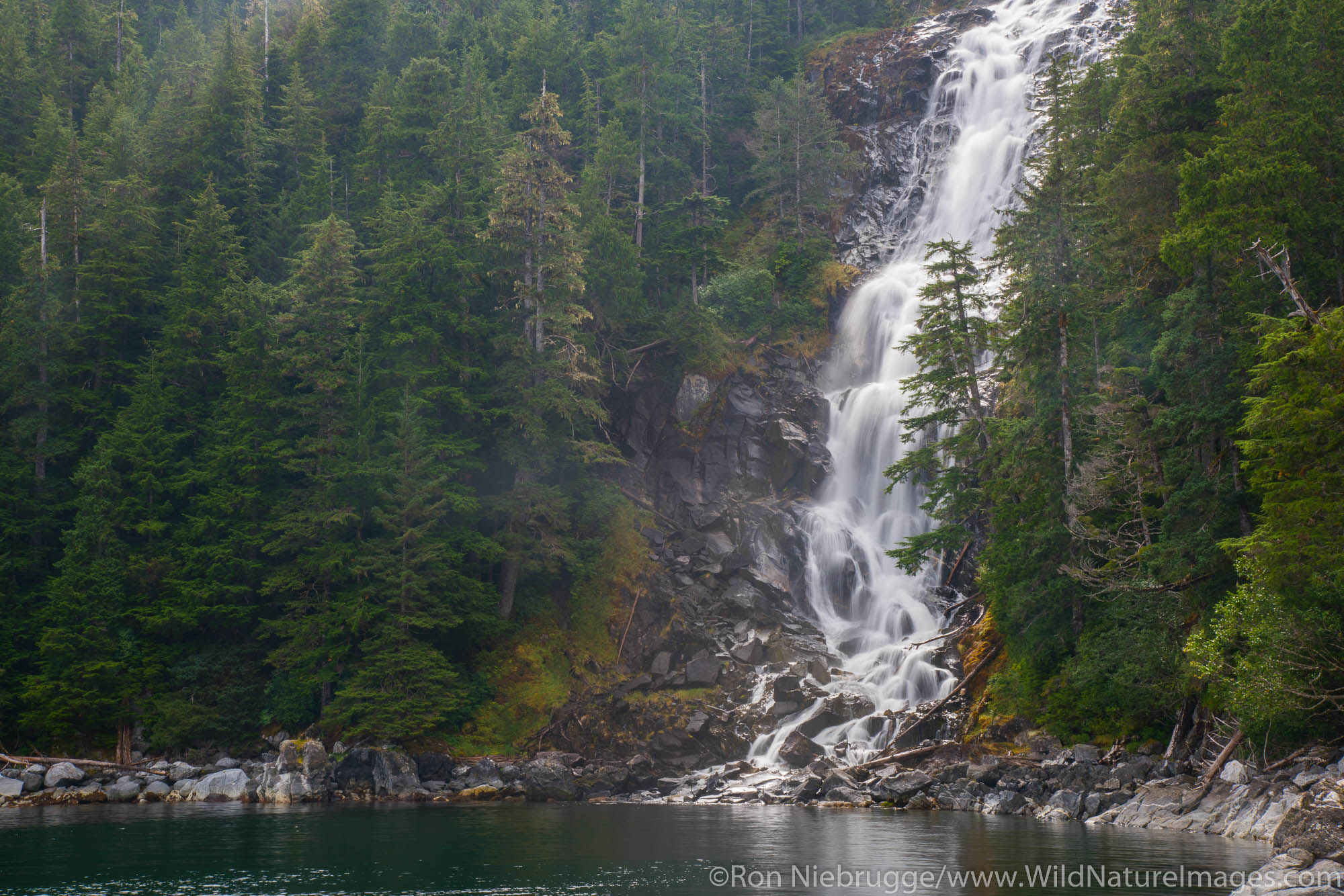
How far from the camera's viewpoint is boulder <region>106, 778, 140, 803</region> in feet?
100

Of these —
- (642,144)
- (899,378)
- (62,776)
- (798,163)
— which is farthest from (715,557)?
(798,163)

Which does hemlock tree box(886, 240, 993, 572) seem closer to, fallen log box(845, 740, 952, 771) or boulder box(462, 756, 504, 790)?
fallen log box(845, 740, 952, 771)

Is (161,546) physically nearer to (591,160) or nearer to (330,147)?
(330,147)

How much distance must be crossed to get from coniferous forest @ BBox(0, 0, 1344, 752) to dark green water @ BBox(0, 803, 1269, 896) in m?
5.45

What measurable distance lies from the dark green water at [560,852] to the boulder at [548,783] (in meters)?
4.53

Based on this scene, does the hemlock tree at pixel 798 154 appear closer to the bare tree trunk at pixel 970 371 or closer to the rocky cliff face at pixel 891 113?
the rocky cliff face at pixel 891 113

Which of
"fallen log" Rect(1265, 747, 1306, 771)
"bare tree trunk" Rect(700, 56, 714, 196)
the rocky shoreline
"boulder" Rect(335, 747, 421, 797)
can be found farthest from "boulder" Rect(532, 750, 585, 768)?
"bare tree trunk" Rect(700, 56, 714, 196)

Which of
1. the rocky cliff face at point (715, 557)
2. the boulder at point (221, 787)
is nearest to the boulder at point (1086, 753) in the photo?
the rocky cliff face at point (715, 557)

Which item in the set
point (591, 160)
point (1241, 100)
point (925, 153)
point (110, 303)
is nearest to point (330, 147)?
point (591, 160)

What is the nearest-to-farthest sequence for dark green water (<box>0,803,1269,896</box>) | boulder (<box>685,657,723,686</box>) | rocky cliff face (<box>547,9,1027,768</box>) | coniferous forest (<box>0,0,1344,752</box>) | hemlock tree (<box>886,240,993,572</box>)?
dark green water (<box>0,803,1269,896</box>) < coniferous forest (<box>0,0,1344,752</box>) < hemlock tree (<box>886,240,993,572</box>) < rocky cliff face (<box>547,9,1027,768</box>) < boulder (<box>685,657,723,686</box>)

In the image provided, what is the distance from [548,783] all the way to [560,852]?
12.6m

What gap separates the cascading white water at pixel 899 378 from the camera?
34875mm

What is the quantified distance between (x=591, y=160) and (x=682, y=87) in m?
10.3

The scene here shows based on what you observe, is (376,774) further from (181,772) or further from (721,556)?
(721,556)
